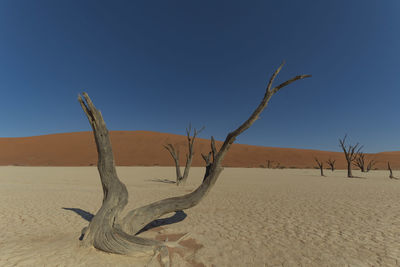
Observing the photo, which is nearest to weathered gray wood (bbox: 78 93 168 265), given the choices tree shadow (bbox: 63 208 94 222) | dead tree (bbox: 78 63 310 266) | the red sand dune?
dead tree (bbox: 78 63 310 266)

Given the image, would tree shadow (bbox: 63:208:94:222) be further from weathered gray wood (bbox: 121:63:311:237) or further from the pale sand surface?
weathered gray wood (bbox: 121:63:311:237)

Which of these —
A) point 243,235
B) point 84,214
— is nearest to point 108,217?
point 243,235

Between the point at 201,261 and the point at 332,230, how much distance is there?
3876mm

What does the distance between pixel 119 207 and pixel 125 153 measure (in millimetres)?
51823

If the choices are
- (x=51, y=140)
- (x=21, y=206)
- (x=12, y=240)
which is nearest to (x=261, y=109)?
(x=12, y=240)

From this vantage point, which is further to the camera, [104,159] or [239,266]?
[104,159]

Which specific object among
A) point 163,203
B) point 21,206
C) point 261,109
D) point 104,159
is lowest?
point 21,206

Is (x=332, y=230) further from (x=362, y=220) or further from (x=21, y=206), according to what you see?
(x=21, y=206)

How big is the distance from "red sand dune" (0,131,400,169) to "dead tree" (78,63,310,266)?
131ft

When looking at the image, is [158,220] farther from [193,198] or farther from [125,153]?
[125,153]

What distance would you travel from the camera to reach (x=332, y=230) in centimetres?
505

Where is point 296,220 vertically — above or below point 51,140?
below

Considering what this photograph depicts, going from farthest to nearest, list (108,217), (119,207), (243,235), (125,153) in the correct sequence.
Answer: (125,153), (243,235), (119,207), (108,217)

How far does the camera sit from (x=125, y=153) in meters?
52.2
